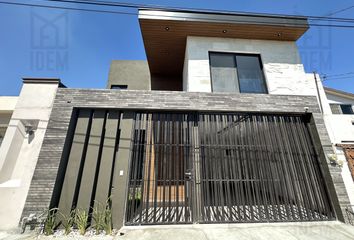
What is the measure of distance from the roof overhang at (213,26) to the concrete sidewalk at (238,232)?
20.1 feet

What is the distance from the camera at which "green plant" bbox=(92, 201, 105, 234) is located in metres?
3.34

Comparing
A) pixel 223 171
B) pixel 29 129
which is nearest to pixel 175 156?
pixel 223 171

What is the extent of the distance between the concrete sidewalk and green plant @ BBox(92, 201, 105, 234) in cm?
23

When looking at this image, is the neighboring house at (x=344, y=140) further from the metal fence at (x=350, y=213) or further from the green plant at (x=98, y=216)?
the green plant at (x=98, y=216)

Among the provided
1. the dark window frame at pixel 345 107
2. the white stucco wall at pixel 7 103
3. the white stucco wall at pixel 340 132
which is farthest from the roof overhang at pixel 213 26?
the dark window frame at pixel 345 107

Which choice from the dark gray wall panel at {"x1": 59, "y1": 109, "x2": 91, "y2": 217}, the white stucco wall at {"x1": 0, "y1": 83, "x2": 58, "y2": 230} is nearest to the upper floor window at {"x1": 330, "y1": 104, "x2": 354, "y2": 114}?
the dark gray wall panel at {"x1": 59, "y1": 109, "x2": 91, "y2": 217}

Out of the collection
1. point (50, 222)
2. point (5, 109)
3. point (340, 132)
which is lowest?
point (50, 222)

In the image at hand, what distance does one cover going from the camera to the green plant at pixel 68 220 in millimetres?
3271

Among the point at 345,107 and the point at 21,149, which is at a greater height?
the point at 345,107

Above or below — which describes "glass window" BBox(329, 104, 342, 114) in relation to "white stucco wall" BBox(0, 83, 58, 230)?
above

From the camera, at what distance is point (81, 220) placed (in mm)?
3301

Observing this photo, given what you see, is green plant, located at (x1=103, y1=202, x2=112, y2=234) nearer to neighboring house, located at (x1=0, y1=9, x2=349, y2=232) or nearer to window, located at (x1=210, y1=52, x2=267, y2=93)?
neighboring house, located at (x1=0, y1=9, x2=349, y2=232)

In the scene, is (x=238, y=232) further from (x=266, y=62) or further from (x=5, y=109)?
(x=5, y=109)

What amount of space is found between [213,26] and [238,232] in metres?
6.21
